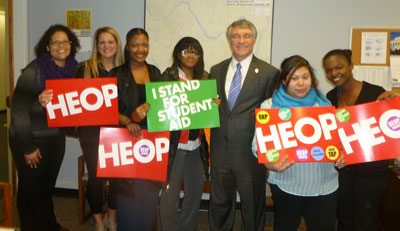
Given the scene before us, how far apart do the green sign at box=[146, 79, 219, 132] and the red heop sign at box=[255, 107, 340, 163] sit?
0.38 m

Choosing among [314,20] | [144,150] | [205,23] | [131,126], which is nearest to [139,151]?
[144,150]

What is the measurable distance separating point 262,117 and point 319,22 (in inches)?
74.0

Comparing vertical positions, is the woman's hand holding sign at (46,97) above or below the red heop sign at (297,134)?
above

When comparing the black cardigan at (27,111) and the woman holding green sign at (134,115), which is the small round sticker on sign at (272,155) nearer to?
the woman holding green sign at (134,115)

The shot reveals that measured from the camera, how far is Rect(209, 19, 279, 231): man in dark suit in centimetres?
219

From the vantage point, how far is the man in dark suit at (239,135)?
219 centimetres

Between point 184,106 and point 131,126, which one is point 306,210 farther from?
point 131,126

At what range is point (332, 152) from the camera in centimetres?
187

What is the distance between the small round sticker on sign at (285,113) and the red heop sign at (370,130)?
297mm

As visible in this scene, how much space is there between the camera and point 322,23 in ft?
10.7

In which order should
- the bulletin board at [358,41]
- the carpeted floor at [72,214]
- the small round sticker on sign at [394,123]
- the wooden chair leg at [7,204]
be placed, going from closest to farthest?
the wooden chair leg at [7,204] → the small round sticker on sign at [394,123] → the carpeted floor at [72,214] → the bulletin board at [358,41]

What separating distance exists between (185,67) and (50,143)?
1199mm

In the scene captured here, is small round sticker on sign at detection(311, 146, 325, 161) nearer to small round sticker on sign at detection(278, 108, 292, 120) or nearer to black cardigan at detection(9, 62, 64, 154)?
small round sticker on sign at detection(278, 108, 292, 120)

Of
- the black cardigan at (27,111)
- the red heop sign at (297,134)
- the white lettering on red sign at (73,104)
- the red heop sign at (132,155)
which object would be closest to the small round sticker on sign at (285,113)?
the red heop sign at (297,134)
